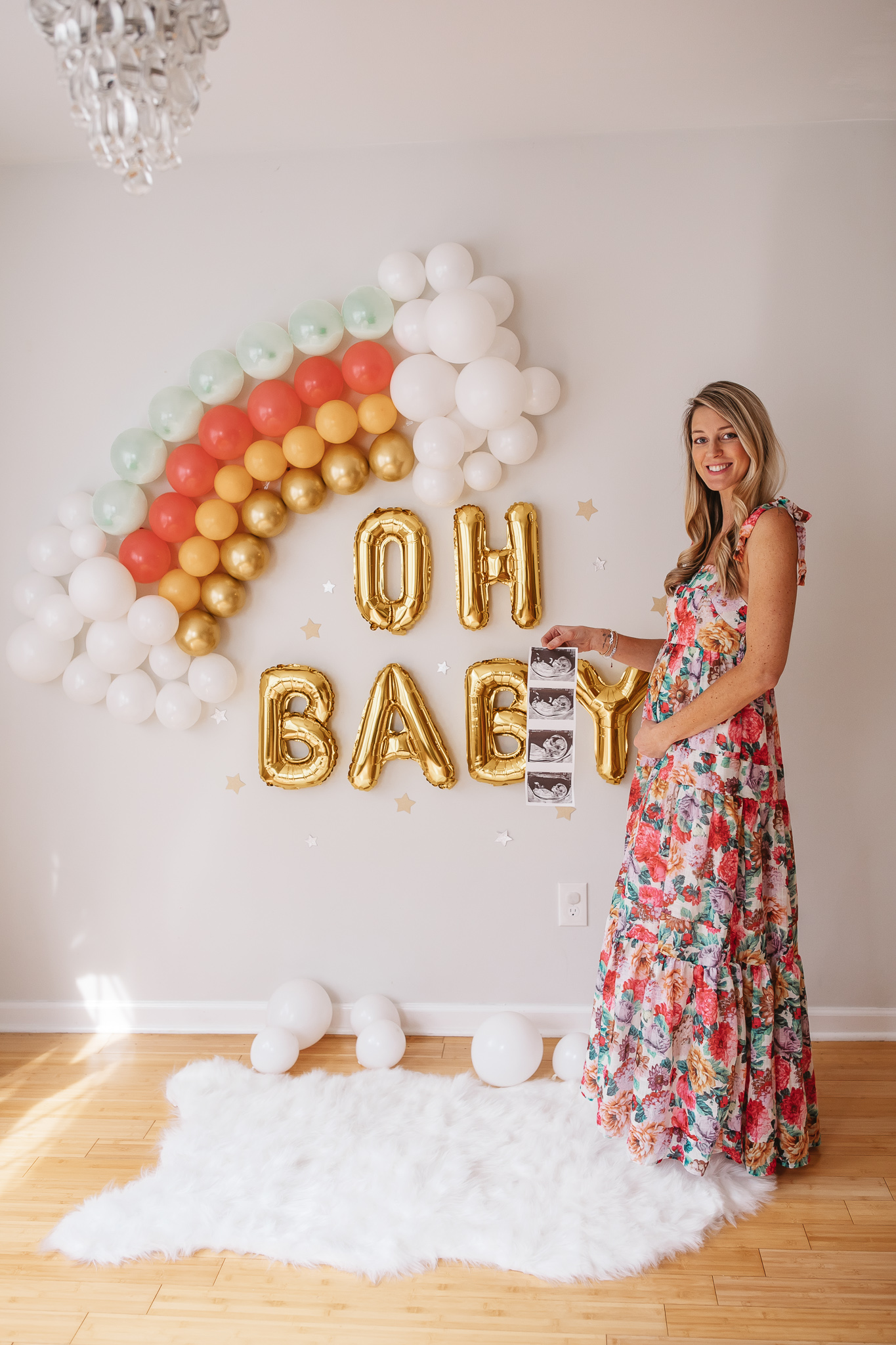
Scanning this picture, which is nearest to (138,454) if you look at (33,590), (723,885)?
(33,590)

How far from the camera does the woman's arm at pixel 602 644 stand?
2.27 metres

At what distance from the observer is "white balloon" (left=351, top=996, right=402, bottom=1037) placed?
2.51 m

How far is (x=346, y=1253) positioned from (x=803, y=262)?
2.58m

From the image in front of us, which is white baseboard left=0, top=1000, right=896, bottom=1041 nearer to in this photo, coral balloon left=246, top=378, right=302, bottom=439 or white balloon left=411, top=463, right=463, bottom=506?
white balloon left=411, top=463, right=463, bottom=506

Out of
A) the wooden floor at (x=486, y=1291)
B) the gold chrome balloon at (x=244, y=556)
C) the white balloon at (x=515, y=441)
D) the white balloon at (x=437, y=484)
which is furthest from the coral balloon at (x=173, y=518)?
the wooden floor at (x=486, y=1291)

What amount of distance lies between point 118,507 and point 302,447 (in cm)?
54

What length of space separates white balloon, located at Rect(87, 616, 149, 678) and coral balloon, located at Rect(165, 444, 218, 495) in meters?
0.40

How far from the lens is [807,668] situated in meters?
2.48

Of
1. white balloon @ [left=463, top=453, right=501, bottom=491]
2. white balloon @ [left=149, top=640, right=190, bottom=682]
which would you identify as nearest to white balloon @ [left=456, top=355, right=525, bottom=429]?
white balloon @ [left=463, top=453, right=501, bottom=491]

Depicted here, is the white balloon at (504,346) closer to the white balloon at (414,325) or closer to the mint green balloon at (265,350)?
the white balloon at (414,325)

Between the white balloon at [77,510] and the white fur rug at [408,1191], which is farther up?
the white balloon at [77,510]

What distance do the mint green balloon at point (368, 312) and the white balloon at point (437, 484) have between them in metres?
0.37

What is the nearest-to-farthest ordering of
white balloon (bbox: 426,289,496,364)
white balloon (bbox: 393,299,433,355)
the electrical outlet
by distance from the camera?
white balloon (bbox: 426,289,496,364)
white balloon (bbox: 393,299,433,355)
the electrical outlet

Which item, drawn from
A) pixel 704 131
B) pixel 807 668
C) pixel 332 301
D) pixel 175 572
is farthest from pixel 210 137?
pixel 807 668
